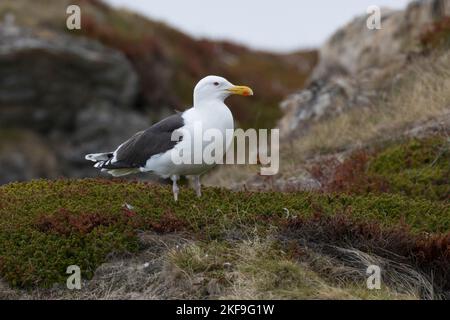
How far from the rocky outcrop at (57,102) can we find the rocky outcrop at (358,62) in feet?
19.0

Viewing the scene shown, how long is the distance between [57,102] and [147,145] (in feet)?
45.3

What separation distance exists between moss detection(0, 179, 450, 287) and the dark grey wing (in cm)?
37

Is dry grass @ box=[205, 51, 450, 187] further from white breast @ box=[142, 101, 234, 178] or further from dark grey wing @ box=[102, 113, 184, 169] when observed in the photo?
white breast @ box=[142, 101, 234, 178]

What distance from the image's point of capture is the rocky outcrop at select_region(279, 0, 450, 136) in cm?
1598

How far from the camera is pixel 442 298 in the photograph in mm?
7738

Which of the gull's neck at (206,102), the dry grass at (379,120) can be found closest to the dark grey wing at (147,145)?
the gull's neck at (206,102)

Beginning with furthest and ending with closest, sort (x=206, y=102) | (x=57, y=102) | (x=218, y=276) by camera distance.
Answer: (x=57, y=102), (x=206, y=102), (x=218, y=276)

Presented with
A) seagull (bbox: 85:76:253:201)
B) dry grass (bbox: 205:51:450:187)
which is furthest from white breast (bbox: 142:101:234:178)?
dry grass (bbox: 205:51:450:187)

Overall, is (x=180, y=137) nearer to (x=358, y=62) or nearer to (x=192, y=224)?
(x=192, y=224)

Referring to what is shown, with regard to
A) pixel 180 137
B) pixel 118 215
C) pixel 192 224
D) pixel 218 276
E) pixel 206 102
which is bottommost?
pixel 218 276

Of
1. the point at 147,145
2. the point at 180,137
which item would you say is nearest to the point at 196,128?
the point at 180,137

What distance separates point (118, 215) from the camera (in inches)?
321
